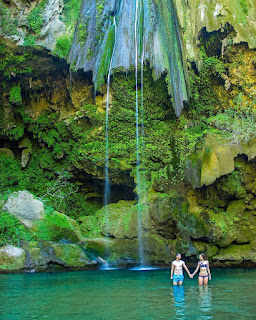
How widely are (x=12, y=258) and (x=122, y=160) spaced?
755cm

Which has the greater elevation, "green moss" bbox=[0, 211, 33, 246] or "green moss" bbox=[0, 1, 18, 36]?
"green moss" bbox=[0, 1, 18, 36]

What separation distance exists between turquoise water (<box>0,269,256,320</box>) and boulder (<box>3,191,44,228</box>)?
10.1 feet

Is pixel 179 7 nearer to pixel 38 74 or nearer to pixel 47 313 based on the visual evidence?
pixel 38 74

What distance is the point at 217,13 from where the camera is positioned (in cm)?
1909

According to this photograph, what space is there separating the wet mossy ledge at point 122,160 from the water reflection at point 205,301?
5.95m

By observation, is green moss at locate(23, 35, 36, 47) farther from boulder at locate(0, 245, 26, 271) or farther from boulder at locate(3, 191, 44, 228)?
boulder at locate(0, 245, 26, 271)

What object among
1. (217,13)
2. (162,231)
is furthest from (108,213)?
(217,13)

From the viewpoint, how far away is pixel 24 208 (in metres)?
14.9

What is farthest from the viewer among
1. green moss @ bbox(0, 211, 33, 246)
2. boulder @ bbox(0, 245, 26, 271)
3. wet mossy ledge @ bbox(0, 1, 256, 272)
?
wet mossy ledge @ bbox(0, 1, 256, 272)

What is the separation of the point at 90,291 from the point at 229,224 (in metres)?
7.98

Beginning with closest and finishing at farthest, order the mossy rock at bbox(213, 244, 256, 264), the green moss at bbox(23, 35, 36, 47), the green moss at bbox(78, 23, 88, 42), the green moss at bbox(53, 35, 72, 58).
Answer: the mossy rock at bbox(213, 244, 256, 264)
the green moss at bbox(23, 35, 36, 47)
the green moss at bbox(53, 35, 72, 58)
the green moss at bbox(78, 23, 88, 42)

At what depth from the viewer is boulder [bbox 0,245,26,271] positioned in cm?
1267

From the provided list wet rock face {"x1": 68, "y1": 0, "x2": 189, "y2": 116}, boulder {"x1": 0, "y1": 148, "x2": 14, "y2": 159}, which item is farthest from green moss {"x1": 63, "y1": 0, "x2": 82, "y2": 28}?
boulder {"x1": 0, "y1": 148, "x2": 14, "y2": 159}

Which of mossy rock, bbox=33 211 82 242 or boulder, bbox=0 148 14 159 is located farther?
boulder, bbox=0 148 14 159
